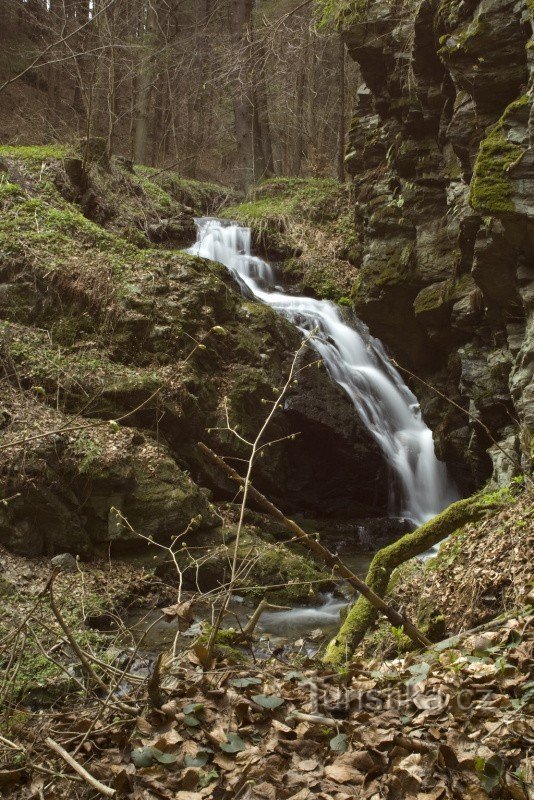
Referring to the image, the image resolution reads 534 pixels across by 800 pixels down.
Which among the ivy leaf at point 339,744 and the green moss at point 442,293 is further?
the green moss at point 442,293

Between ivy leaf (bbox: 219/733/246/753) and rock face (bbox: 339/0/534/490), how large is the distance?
4.38m

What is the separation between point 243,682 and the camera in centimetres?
309

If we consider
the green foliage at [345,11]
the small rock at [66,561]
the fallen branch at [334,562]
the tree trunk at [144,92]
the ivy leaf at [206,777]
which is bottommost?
the small rock at [66,561]

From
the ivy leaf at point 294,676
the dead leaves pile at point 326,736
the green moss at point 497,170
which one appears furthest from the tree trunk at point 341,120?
the dead leaves pile at point 326,736

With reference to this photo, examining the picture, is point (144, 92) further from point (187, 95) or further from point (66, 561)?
point (66, 561)

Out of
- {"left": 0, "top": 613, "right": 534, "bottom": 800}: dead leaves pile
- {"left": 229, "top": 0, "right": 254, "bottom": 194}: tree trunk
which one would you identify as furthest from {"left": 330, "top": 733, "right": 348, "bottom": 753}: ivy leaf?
{"left": 229, "top": 0, "right": 254, "bottom": 194}: tree trunk

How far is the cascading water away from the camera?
1123cm

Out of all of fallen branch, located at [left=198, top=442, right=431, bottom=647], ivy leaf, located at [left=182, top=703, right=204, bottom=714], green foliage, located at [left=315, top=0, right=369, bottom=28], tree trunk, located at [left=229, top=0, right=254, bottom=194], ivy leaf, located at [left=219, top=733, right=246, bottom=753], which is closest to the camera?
ivy leaf, located at [left=219, top=733, right=246, bottom=753]

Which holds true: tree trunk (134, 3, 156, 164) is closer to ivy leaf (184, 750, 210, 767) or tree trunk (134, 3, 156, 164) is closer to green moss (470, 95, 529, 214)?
green moss (470, 95, 529, 214)

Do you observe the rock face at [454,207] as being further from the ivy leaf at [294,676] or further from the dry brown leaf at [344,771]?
the dry brown leaf at [344,771]

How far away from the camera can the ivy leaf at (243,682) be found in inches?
121

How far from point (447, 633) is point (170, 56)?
2135 centimetres

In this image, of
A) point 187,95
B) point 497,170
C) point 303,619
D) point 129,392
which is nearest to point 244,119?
point 187,95

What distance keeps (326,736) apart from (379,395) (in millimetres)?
9504
